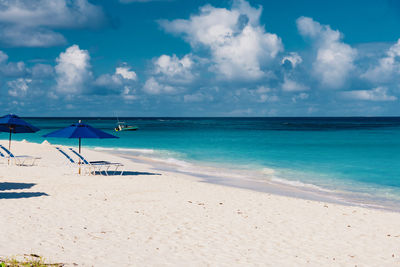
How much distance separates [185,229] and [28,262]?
3308mm

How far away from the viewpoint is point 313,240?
7.43 meters

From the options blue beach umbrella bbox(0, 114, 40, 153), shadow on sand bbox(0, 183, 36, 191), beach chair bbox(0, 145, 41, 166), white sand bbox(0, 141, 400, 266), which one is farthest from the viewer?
blue beach umbrella bbox(0, 114, 40, 153)

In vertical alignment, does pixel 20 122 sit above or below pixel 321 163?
above

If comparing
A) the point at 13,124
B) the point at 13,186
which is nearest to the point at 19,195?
the point at 13,186

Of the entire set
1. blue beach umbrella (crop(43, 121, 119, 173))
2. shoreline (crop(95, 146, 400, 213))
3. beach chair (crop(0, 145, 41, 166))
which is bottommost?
shoreline (crop(95, 146, 400, 213))

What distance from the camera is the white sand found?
20.6ft

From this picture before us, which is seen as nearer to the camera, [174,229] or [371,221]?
[174,229]

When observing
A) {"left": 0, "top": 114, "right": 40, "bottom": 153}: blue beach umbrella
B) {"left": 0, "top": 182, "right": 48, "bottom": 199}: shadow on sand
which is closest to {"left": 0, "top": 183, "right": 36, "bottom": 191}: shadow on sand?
{"left": 0, "top": 182, "right": 48, "bottom": 199}: shadow on sand

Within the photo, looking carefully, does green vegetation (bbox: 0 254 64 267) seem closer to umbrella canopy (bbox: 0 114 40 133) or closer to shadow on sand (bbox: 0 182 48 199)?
shadow on sand (bbox: 0 182 48 199)

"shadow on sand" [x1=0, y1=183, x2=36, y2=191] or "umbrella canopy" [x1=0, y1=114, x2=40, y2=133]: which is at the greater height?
"umbrella canopy" [x1=0, y1=114, x2=40, y2=133]

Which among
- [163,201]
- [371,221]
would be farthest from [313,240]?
[163,201]

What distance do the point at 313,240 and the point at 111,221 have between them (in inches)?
162

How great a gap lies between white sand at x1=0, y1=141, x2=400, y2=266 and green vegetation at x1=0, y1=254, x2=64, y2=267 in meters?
0.27

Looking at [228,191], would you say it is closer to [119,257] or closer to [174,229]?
[174,229]
